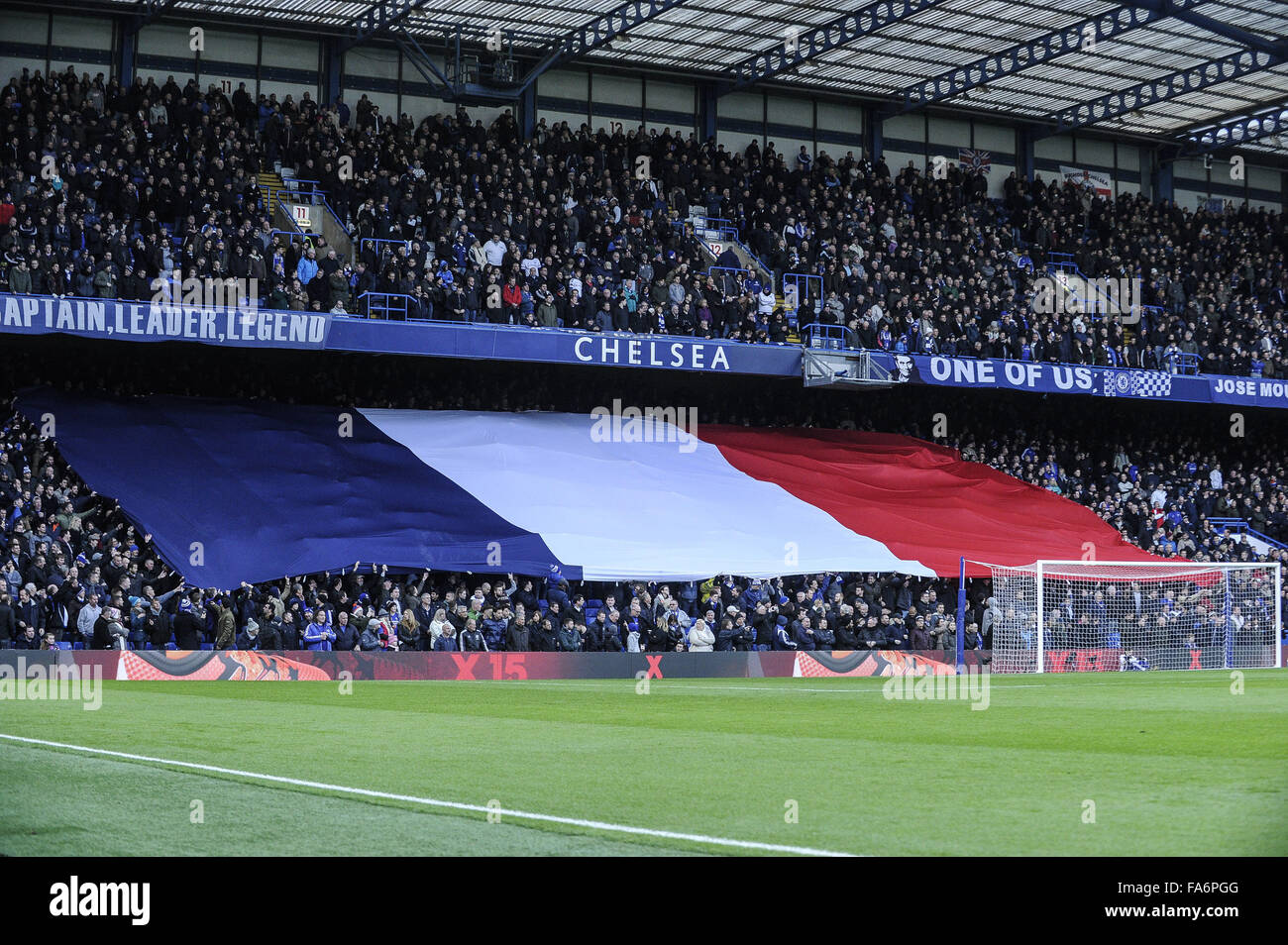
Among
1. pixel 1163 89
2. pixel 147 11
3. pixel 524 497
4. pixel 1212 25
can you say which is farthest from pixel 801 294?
pixel 147 11

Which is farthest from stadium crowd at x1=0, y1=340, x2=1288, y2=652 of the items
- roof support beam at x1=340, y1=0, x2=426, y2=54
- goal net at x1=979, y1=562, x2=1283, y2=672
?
roof support beam at x1=340, y1=0, x2=426, y2=54

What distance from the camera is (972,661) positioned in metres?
30.5

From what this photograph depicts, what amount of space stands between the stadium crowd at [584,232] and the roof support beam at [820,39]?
2.23 meters

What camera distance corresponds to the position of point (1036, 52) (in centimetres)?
4247

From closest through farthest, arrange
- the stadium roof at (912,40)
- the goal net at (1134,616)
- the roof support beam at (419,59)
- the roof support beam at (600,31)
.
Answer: the goal net at (1134,616)
the roof support beam at (419,59)
the roof support beam at (600,31)
the stadium roof at (912,40)

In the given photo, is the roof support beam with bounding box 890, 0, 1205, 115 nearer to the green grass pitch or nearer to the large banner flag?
the large banner flag

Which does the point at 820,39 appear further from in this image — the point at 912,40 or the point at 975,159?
the point at 975,159

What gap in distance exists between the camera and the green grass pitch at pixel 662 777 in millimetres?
6969

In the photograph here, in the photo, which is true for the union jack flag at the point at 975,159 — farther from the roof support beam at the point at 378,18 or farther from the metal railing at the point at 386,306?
the metal railing at the point at 386,306

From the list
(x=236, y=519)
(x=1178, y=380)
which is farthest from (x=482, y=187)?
(x=1178, y=380)

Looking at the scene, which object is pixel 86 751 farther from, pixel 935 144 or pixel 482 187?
pixel 935 144

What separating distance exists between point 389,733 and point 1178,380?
3341cm

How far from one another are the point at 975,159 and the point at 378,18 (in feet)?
65.3

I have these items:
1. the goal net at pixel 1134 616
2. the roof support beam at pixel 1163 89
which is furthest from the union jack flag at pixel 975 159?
the goal net at pixel 1134 616
